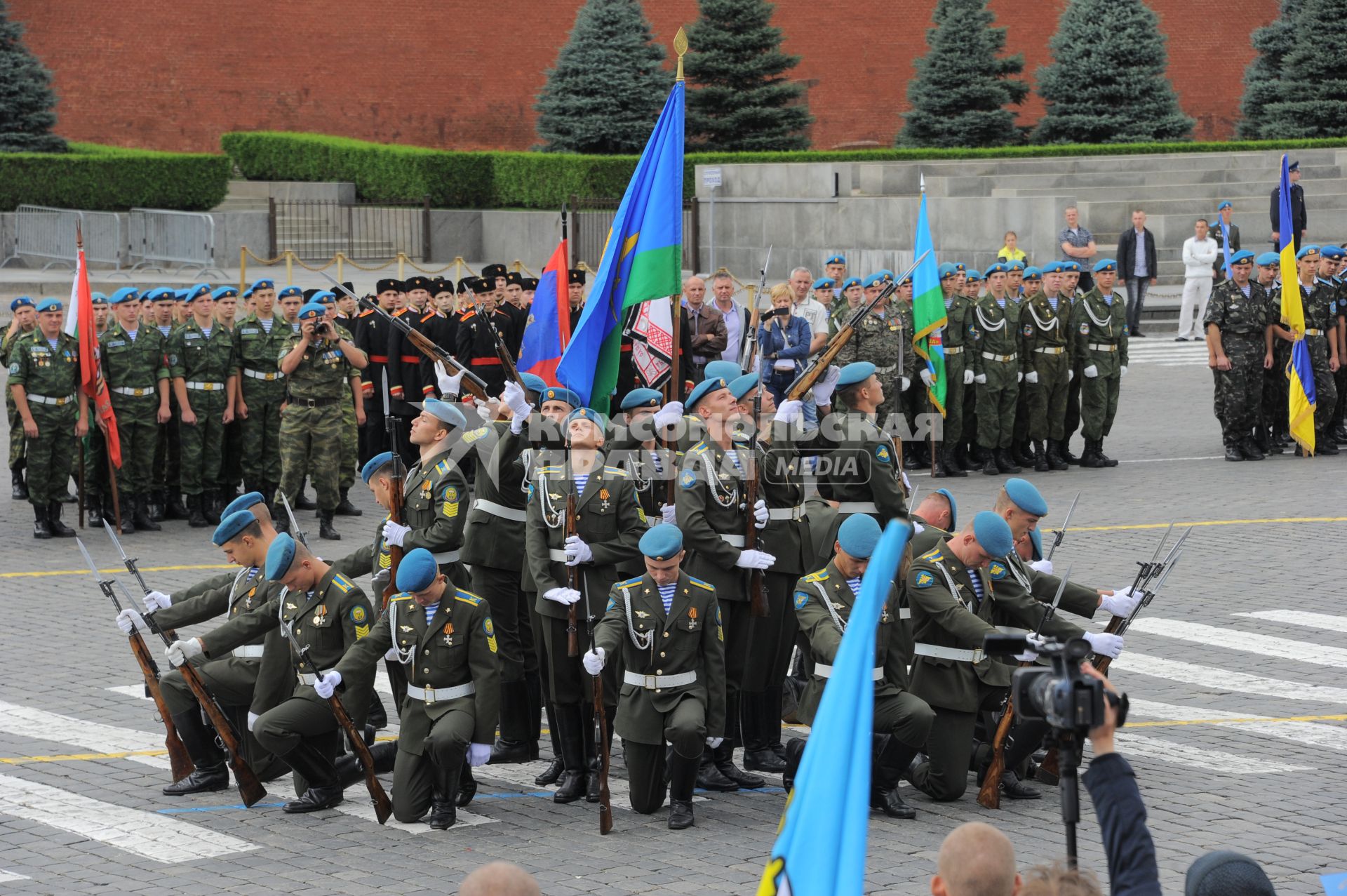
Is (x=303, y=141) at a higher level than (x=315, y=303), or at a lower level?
higher

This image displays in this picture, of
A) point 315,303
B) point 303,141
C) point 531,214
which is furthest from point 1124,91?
point 315,303

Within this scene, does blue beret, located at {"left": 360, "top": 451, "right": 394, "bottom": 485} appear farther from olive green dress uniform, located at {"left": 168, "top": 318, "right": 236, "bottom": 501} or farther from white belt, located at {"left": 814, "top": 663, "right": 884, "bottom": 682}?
olive green dress uniform, located at {"left": 168, "top": 318, "right": 236, "bottom": 501}

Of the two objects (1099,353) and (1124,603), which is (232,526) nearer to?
(1124,603)

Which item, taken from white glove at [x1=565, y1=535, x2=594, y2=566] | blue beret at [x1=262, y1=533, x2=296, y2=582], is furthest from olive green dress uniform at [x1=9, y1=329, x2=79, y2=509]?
white glove at [x1=565, y1=535, x2=594, y2=566]

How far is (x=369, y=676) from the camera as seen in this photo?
829 centimetres

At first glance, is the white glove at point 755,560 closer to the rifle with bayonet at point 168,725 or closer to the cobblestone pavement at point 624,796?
the cobblestone pavement at point 624,796

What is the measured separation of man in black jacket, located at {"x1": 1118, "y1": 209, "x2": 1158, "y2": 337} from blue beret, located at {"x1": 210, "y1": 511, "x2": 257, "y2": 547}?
60.1ft

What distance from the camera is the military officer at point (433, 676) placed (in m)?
7.98

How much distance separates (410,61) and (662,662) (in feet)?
104

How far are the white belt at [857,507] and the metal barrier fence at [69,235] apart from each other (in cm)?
2238

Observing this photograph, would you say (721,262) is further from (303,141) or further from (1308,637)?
(1308,637)

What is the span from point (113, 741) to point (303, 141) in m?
27.7

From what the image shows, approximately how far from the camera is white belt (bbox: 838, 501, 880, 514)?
9875 mm

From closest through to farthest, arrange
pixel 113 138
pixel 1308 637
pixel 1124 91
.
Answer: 1. pixel 1308 637
2. pixel 1124 91
3. pixel 113 138
